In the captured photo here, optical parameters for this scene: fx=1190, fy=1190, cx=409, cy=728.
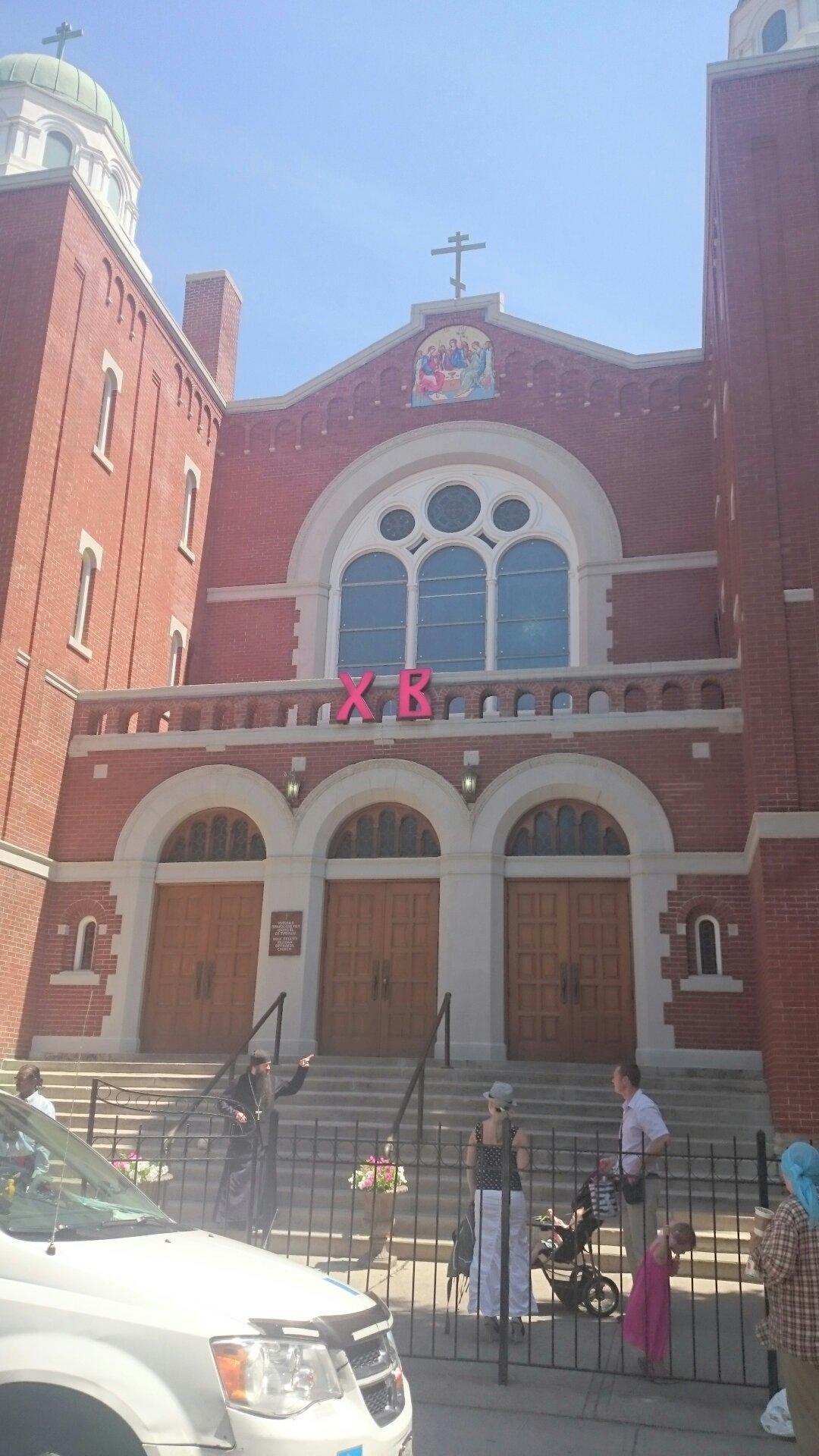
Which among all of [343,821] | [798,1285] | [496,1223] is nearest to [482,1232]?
[496,1223]

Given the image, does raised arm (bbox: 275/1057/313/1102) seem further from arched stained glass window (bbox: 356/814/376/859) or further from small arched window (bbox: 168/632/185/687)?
small arched window (bbox: 168/632/185/687)

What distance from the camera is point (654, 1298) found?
6.85 meters

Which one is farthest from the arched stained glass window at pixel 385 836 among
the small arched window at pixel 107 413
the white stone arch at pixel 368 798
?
the small arched window at pixel 107 413

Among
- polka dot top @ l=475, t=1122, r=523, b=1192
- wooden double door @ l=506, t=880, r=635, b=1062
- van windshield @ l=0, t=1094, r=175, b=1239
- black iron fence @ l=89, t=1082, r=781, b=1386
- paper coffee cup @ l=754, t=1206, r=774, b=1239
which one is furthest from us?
wooden double door @ l=506, t=880, r=635, b=1062

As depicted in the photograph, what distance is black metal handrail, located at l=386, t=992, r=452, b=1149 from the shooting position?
10655mm

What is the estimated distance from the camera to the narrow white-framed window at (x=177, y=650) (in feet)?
67.2

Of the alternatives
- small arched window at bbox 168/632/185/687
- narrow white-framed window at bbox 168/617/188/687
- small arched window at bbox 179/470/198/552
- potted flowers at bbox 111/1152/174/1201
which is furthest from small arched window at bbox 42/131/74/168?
potted flowers at bbox 111/1152/174/1201

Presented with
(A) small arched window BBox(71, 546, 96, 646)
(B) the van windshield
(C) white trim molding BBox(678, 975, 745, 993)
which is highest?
(A) small arched window BBox(71, 546, 96, 646)

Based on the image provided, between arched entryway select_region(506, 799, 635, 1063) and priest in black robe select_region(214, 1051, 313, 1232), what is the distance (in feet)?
17.7

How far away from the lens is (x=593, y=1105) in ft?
41.1

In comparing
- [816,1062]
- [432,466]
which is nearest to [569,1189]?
[816,1062]

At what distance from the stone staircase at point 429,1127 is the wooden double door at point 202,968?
3.01 ft

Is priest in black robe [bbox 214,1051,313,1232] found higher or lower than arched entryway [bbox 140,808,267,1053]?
lower

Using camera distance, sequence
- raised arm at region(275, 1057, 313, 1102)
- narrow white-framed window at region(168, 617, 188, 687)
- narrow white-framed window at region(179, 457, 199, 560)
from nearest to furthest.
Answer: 1. raised arm at region(275, 1057, 313, 1102)
2. narrow white-framed window at region(168, 617, 188, 687)
3. narrow white-framed window at region(179, 457, 199, 560)
